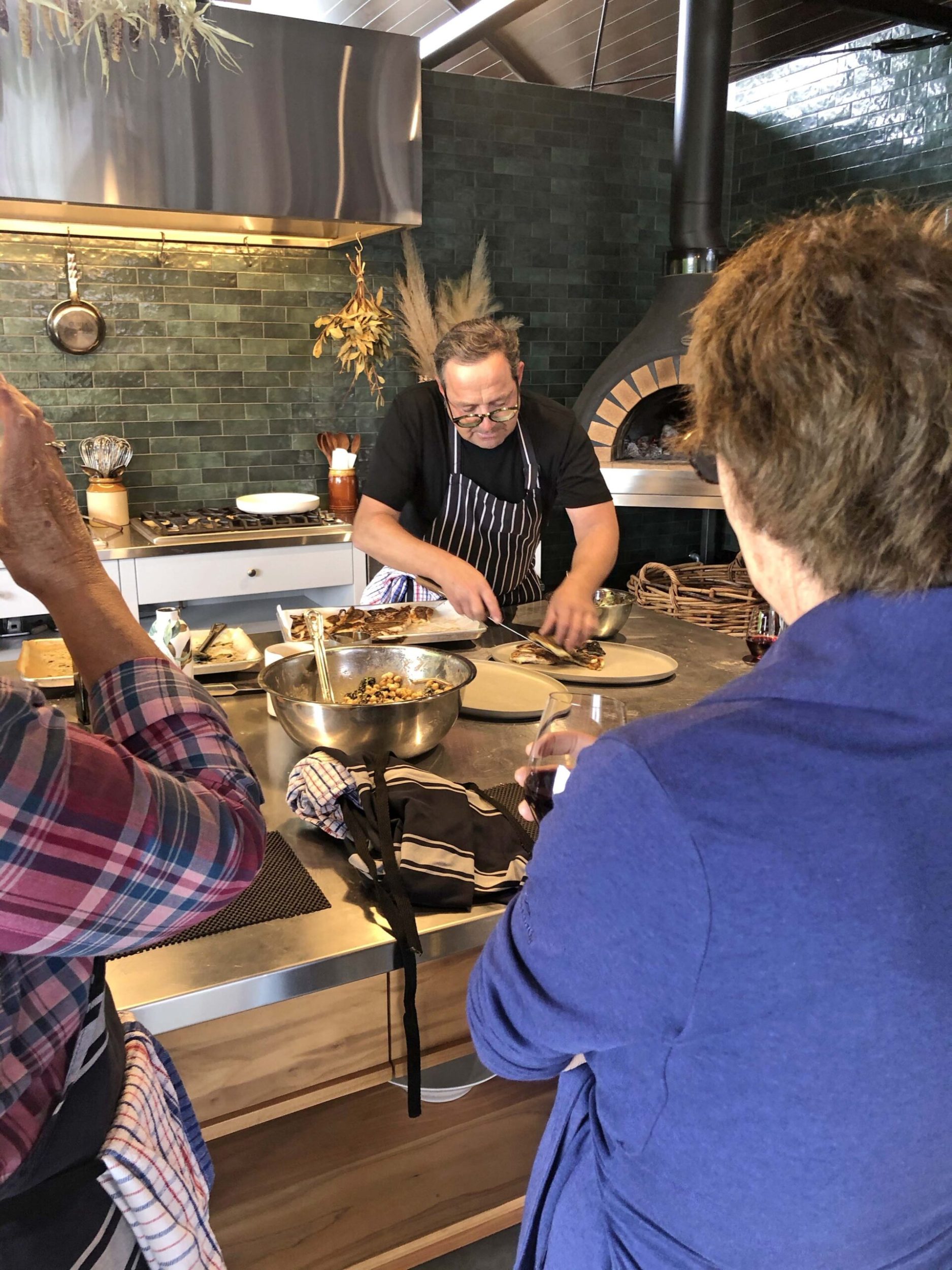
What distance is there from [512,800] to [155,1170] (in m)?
0.69

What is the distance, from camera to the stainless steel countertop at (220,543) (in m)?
3.49

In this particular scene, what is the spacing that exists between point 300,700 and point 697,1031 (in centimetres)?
88

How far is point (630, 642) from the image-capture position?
7.62 feet

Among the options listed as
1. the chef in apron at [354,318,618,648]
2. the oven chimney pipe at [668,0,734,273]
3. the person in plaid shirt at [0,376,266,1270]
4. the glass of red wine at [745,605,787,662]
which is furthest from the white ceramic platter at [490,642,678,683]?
the oven chimney pipe at [668,0,734,273]

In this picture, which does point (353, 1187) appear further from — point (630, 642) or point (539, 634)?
point (630, 642)

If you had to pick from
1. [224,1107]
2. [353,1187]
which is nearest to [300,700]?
[224,1107]

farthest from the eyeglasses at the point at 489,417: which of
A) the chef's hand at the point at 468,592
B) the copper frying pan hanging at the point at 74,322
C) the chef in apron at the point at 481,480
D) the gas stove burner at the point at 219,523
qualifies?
the copper frying pan hanging at the point at 74,322

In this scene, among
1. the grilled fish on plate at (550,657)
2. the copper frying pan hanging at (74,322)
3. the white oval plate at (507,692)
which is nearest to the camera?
the white oval plate at (507,692)

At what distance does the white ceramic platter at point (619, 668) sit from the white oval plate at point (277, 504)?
6.82 feet

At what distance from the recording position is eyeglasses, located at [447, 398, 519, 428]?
8.44ft

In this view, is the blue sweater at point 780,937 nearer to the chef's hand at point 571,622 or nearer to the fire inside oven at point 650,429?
the chef's hand at point 571,622

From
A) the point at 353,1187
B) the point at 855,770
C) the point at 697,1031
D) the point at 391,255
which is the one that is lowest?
the point at 353,1187

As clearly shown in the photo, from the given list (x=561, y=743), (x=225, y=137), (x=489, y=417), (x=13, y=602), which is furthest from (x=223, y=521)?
(x=561, y=743)

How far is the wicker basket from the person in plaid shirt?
9.13 feet
